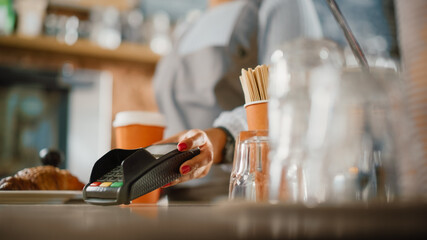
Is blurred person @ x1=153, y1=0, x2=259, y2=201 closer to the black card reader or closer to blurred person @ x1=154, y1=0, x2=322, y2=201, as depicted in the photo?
blurred person @ x1=154, y1=0, x2=322, y2=201

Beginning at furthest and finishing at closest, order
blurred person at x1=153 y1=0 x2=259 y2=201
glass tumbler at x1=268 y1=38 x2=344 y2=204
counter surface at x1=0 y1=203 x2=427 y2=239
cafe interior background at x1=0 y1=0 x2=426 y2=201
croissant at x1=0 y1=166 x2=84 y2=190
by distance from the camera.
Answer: cafe interior background at x1=0 y1=0 x2=426 y2=201 < blurred person at x1=153 y1=0 x2=259 y2=201 < croissant at x1=0 y1=166 x2=84 y2=190 < glass tumbler at x1=268 y1=38 x2=344 y2=204 < counter surface at x1=0 y1=203 x2=427 y2=239

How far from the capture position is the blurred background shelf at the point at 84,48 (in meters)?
2.29

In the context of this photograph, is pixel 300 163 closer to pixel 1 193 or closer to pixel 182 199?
pixel 1 193

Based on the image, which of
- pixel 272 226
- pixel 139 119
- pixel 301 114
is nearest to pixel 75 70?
pixel 139 119

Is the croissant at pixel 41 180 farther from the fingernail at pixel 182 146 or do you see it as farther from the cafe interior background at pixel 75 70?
the cafe interior background at pixel 75 70

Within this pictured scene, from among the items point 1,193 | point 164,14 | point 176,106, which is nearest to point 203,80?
point 176,106

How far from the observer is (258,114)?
557mm

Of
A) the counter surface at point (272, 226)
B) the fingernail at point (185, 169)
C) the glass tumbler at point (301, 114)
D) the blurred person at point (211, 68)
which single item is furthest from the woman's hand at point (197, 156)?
the blurred person at point (211, 68)

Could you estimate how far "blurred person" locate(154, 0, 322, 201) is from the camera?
1.14 metres

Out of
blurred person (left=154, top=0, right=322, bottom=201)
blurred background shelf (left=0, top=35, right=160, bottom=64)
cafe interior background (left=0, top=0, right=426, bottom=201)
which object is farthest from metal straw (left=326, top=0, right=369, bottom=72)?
blurred background shelf (left=0, top=35, right=160, bottom=64)

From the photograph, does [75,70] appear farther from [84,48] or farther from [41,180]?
[41,180]

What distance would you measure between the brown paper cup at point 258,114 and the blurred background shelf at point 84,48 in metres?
2.00

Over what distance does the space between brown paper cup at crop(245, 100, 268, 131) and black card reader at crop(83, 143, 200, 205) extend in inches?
3.6

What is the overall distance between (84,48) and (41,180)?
1826 millimetres
